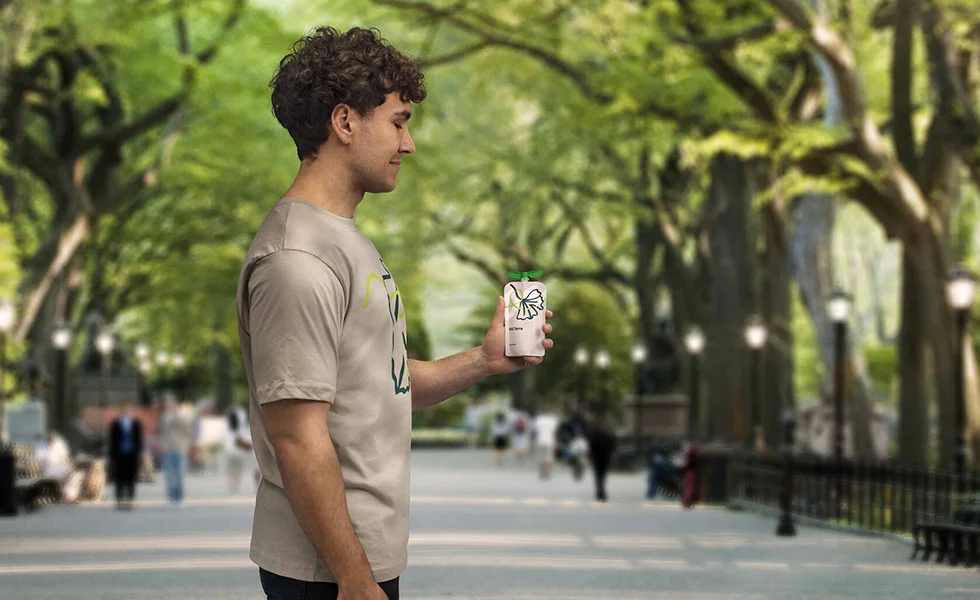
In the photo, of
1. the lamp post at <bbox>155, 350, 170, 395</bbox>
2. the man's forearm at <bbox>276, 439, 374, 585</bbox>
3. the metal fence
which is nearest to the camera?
the man's forearm at <bbox>276, 439, 374, 585</bbox>

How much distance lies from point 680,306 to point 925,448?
68.5 ft

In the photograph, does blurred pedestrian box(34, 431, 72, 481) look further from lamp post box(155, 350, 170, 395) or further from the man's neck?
lamp post box(155, 350, 170, 395)

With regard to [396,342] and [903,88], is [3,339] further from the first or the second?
[396,342]

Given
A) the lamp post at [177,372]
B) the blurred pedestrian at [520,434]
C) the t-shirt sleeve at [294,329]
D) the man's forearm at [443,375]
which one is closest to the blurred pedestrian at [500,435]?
the blurred pedestrian at [520,434]

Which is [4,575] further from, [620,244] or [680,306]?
[620,244]

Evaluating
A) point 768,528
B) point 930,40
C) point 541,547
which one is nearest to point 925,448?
point 768,528

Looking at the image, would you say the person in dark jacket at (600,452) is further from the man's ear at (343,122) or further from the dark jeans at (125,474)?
the man's ear at (343,122)

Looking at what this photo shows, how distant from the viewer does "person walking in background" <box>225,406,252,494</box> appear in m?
28.7

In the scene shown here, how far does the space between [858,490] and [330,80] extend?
19.6 meters

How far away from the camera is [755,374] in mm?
32781

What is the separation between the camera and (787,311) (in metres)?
33.0

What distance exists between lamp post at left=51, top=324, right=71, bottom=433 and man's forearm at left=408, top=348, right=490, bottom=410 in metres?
33.5

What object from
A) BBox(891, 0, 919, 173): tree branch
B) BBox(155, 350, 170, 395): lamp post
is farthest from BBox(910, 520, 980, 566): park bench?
BBox(155, 350, 170, 395): lamp post

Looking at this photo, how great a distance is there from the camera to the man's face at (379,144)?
355 cm
